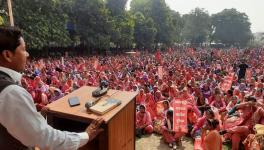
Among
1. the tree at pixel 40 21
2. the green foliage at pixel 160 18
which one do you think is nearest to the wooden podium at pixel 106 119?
the tree at pixel 40 21

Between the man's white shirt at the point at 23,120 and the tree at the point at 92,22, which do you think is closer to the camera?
the man's white shirt at the point at 23,120

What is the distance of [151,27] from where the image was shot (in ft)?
154

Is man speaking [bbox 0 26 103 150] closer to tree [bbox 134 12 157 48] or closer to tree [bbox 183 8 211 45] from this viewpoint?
tree [bbox 134 12 157 48]

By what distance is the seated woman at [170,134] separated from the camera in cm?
700

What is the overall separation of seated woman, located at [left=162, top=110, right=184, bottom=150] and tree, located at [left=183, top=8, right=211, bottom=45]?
69244mm

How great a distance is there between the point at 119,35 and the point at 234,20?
161ft

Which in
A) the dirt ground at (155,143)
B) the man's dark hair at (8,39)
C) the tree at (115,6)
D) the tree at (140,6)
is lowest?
the dirt ground at (155,143)

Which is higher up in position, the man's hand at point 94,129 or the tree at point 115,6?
the tree at point 115,6

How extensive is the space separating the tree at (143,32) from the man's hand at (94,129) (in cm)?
4487

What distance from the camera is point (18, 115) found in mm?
1374

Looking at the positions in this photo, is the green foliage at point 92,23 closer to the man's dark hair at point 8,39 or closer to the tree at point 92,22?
the tree at point 92,22

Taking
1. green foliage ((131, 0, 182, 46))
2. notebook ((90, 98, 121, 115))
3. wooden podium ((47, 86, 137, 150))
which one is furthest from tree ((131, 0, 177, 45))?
notebook ((90, 98, 121, 115))

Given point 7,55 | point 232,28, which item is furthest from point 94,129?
point 232,28

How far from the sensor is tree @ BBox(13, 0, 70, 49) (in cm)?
2631
